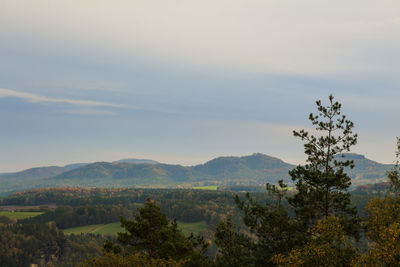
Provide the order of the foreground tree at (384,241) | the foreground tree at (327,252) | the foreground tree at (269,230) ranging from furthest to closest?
the foreground tree at (269,230), the foreground tree at (327,252), the foreground tree at (384,241)

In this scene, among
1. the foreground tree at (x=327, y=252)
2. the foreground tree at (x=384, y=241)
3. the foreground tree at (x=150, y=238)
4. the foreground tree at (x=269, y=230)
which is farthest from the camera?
the foreground tree at (x=150, y=238)

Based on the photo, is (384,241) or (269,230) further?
(269,230)

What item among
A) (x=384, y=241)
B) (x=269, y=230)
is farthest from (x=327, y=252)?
(x=269, y=230)

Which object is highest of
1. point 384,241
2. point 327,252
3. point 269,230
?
point 384,241

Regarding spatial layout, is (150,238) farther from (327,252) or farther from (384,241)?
(384,241)

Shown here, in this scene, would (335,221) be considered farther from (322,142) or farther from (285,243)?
(322,142)

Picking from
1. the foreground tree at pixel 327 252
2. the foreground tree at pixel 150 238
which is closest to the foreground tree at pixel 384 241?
the foreground tree at pixel 327 252

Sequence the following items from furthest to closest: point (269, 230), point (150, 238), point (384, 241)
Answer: point (150, 238), point (269, 230), point (384, 241)

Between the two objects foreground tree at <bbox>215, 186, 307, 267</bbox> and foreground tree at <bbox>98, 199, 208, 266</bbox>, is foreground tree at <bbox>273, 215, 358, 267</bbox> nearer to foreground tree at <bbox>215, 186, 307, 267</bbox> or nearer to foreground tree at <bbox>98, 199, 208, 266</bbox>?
foreground tree at <bbox>215, 186, 307, 267</bbox>

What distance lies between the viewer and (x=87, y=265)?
3369 centimetres

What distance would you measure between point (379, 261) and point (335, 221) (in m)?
5.50

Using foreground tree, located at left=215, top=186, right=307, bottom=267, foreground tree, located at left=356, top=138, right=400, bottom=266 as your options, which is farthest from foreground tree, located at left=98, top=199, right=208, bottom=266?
foreground tree, located at left=356, top=138, right=400, bottom=266

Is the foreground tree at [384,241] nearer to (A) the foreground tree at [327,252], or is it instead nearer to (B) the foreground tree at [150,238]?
(A) the foreground tree at [327,252]

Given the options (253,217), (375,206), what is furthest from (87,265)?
(375,206)
